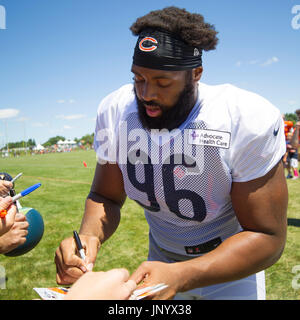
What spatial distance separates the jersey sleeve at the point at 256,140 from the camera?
152 centimetres

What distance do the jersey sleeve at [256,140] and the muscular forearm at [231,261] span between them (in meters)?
0.34

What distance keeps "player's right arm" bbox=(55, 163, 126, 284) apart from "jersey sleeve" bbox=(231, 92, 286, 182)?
0.91 metres

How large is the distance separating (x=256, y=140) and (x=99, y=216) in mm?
1174

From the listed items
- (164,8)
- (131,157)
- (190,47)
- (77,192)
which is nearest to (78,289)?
(131,157)

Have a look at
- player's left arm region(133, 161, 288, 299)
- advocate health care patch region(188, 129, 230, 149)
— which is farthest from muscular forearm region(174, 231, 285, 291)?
advocate health care patch region(188, 129, 230, 149)

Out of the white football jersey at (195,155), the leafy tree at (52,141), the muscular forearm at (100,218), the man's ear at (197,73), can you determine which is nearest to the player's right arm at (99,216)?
the muscular forearm at (100,218)

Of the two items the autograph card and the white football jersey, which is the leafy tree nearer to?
Answer: the white football jersey

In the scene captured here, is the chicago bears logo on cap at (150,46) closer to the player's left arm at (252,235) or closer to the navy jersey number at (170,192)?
the navy jersey number at (170,192)

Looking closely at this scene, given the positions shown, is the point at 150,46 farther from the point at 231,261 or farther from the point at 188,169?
the point at 231,261

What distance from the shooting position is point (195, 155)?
169 cm

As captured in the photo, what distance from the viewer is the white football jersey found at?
1.55 metres

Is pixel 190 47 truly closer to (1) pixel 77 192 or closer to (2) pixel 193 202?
(2) pixel 193 202

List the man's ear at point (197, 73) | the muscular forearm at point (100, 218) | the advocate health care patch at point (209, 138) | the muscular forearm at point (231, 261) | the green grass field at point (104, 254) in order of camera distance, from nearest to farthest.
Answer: the muscular forearm at point (231, 261) < the advocate health care patch at point (209, 138) < the man's ear at point (197, 73) < the muscular forearm at point (100, 218) < the green grass field at point (104, 254)

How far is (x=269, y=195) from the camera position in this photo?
60.1 inches
